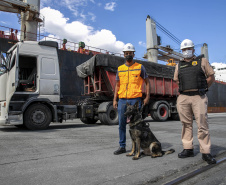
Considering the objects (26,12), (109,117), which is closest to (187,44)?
(109,117)

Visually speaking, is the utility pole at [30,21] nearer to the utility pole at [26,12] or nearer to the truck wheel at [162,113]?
the utility pole at [26,12]

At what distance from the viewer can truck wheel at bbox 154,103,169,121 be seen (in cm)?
1160

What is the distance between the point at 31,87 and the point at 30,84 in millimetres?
147

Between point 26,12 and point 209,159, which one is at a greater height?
point 26,12

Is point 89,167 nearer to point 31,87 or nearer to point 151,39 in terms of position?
point 31,87

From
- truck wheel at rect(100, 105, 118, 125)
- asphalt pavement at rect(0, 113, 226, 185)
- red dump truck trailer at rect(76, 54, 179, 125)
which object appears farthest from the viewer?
red dump truck trailer at rect(76, 54, 179, 125)

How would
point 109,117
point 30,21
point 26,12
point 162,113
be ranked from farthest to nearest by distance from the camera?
point 30,21 < point 26,12 < point 162,113 < point 109,117

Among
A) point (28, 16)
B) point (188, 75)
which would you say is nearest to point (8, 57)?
point (188, 75)


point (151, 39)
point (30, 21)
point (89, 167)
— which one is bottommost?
point (89, 167)

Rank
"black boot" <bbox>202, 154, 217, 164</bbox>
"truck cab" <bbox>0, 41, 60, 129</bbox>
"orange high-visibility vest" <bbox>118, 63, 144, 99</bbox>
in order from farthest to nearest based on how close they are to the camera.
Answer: "truck cab" <bbox>0, 41, 60, 129</bbox>, "orange high-visibility vest" <bbox>118, 63, 144, 99</bbox>, "black boot" <bbox>202, 154, 217, 164</bbox>

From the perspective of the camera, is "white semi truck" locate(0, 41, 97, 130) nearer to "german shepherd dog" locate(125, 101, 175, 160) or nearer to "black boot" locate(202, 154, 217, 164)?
"german shepherd dog" locate(125, 101, 175, 160)

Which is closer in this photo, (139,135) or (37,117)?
(139,135)

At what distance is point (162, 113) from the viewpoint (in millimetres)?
12148

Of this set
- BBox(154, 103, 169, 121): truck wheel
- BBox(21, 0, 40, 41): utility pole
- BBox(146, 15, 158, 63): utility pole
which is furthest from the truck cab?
BBox(146, 15, 158, 63): utility pole
